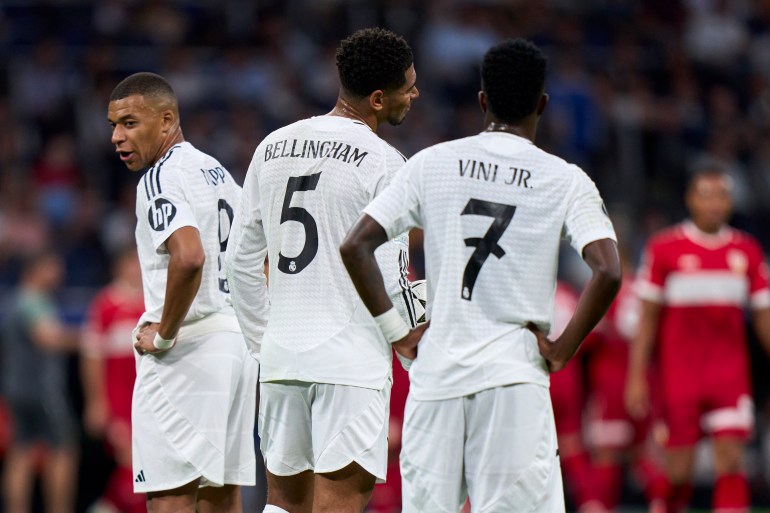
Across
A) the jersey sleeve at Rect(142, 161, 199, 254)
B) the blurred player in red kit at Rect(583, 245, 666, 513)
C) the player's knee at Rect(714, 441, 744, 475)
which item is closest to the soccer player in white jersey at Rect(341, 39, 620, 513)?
the jersey sleeve at Rect(142, 161, 199, 254)

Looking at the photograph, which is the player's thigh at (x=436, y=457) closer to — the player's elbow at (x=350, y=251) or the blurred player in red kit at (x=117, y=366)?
the player's elbow at (x=350, y=251)

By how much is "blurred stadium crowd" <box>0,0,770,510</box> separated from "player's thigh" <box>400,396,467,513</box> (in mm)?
9323

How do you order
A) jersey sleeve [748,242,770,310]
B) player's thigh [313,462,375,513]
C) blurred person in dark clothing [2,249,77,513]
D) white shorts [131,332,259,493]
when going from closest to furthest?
player's thigh [313,462,375,513] < white shorts [131,332,259,493] < jersey sleeve [748,242,770,310] < blurred person in dark clothing [2,249,77,513]

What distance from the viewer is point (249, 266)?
18.2 feet

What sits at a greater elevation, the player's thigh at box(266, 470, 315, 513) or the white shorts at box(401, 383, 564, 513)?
the white shorts at box(401, 383, 564, 513)

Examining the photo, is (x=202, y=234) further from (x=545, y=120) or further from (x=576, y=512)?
(x=545, y=120)

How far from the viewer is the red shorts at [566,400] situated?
11.2 metres

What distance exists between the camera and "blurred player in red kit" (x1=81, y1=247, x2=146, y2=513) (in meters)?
11.6

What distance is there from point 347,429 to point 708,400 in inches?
197

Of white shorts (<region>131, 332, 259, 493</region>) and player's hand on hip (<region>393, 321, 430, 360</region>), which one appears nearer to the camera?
player's hand on hip (<region>393, 321, 430, 360</region>)

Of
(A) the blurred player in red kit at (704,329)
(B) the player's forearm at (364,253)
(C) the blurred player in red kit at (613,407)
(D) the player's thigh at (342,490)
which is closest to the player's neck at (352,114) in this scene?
(B) the player's forearm at (364,253)

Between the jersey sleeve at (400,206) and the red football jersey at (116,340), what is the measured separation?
716 centimetres

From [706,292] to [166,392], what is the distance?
5.12 metres

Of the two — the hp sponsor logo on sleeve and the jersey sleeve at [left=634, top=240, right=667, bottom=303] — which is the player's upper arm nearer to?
the hp sponsor logo on sleeve
